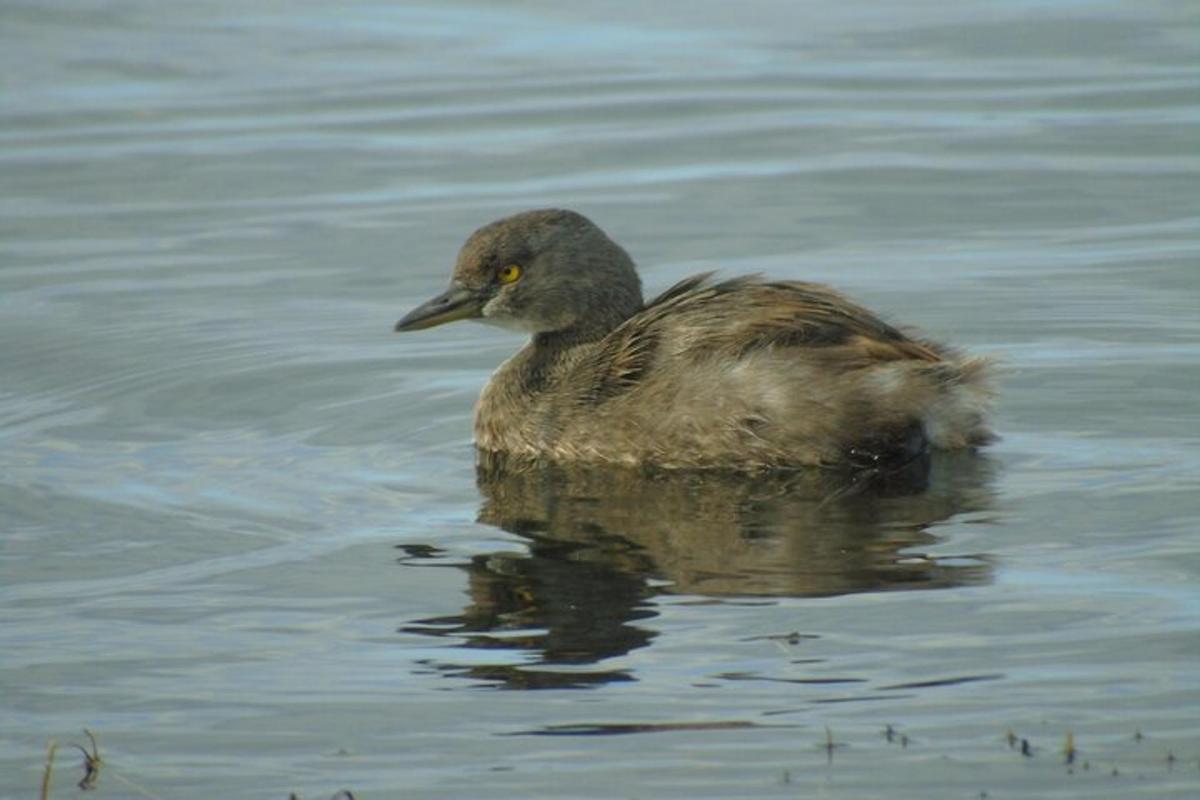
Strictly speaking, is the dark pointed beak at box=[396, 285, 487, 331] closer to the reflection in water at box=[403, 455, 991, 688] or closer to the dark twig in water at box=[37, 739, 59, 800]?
the reflection in water at box=[403, 455, 991, 688]

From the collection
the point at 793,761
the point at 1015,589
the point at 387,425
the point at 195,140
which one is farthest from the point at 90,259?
the point at 793,761

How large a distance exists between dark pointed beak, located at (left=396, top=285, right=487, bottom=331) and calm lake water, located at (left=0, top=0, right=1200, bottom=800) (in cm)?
39

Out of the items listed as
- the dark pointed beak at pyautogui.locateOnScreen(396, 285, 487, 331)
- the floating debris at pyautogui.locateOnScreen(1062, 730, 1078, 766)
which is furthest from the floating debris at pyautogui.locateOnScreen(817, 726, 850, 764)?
the dark pointed beak at pyautogui.locateOnScreen(396, 285, 487, 331)

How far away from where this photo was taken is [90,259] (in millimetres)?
13203

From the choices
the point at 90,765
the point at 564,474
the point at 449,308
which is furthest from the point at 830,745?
the point at 449,308

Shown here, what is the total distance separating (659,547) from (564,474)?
4.60 ft

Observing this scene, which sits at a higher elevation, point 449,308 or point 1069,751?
point 449,308

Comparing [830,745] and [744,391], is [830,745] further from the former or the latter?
[744,391]

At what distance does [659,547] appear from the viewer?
Answer: 26.9 ft

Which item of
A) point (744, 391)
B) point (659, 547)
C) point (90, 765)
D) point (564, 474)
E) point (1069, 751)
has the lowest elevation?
point (90, 765)

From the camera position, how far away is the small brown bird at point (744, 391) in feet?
30.0

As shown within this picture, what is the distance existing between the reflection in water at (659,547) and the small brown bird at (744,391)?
10 cm

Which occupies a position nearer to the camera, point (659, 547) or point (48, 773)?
point (48, 773)

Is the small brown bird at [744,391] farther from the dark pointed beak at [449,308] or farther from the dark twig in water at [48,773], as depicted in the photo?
the dark twig in water at [48,773]
